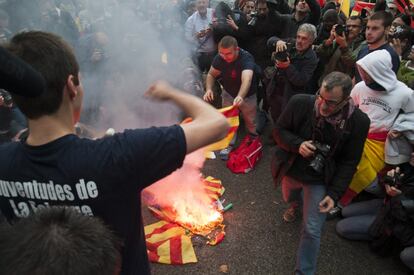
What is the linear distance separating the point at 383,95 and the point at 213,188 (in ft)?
8.41

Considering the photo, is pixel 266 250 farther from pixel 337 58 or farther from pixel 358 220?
pixel 337 58

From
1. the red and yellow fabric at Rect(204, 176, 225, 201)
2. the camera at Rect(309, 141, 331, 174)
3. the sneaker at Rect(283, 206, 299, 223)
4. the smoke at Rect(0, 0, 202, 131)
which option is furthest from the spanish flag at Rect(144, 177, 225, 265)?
the smoke at Rect(0, 0, 202, 131)

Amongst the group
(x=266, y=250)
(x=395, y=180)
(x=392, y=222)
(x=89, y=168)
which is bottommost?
(x=266, y=250)

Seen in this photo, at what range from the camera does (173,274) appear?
3641 millimetres

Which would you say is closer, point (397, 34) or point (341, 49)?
point (397, 34)

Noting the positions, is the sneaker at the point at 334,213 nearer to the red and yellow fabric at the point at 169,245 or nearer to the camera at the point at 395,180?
the camera at the point at 395,180

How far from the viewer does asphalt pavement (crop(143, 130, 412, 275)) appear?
12.2 ft

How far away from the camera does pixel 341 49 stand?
18.5 ft

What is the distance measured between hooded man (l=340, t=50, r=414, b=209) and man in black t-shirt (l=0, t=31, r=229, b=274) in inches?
126

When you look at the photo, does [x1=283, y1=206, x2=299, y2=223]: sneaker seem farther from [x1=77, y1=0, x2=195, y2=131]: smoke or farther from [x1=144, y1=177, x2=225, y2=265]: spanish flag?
[x1=77, y1=0, x2=195, y2=131]: smoke

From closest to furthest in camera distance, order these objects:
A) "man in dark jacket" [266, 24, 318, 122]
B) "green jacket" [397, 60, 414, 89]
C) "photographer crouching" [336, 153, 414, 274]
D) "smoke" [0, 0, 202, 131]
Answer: "photographer crouching" [336, 153, 414, 274], "green jacket" [397, 60, 414, 89], "man in dark jacket" [266, 24, 318, 122], "smoke" [0, 0, 202, 131]

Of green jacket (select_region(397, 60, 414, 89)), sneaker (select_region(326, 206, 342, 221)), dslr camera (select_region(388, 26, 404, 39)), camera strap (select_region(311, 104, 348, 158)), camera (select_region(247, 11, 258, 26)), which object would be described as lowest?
sneaker (select_region(326, 206, 342, 221))

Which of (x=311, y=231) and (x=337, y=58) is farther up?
(x=337, y=58)

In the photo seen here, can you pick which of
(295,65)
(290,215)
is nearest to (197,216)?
(290,215)
